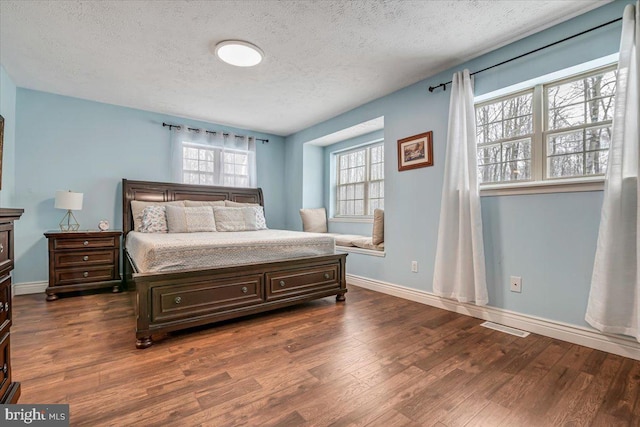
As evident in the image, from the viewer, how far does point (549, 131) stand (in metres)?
2.45

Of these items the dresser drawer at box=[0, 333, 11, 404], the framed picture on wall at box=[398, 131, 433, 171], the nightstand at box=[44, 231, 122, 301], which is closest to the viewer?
the dresser drawer at box=[0, 333, 11, 404]

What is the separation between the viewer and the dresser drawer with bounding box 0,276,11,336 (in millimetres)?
1259

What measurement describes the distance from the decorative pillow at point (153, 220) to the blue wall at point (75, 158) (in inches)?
26.0

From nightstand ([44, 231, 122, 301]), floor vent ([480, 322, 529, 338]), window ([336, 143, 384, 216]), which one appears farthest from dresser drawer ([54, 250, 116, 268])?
floor vent ([480, 322, 529, 338])

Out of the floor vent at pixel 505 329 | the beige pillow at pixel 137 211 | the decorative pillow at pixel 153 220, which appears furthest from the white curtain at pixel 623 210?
the beige pillow at pixel 137 211

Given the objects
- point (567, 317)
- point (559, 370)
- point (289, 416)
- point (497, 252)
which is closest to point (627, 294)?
point (567, 317)

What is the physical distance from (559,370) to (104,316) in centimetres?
354

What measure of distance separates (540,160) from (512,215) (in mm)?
505

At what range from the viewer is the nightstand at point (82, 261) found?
10.6 ft

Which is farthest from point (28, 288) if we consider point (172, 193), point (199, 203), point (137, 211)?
point (199, 203)

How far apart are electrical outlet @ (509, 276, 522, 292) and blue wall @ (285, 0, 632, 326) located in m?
0.03

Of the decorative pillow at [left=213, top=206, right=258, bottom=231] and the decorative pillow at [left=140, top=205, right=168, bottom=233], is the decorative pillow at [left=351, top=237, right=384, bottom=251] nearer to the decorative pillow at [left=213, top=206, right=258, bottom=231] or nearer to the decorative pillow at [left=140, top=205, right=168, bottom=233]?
the decorative pillow at [left=213, top=206, right=258, bottom=231]

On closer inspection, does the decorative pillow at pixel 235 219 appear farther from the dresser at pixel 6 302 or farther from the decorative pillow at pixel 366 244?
the dresser at pixel 6 302

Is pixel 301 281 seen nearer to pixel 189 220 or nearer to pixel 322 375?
pixel 322 375
